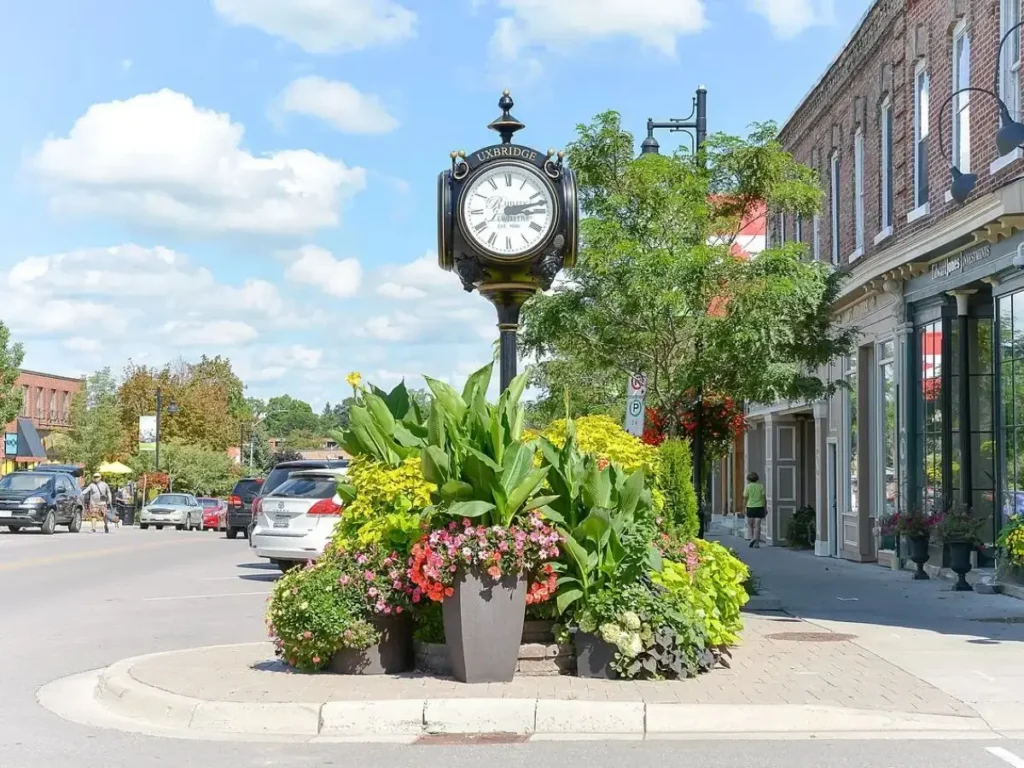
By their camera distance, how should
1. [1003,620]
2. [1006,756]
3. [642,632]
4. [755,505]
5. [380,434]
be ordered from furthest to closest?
[755,505] → [1003,620] → [380,434] → [642,632] → [1006,756]

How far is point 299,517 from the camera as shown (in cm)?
1981

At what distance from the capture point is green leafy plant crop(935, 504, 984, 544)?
1803cm

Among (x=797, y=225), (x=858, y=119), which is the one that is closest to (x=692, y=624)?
(x=858, y=119)

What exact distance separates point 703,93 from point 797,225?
876 cm

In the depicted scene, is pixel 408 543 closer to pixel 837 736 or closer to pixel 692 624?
pixel 692 624

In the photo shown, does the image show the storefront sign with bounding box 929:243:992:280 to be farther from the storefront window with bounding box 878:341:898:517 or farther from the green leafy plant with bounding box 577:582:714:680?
the green leafy plant with bounding box 577:582:714:680

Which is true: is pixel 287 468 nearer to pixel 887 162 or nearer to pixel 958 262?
pixel 958 262

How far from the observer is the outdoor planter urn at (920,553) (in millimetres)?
19781

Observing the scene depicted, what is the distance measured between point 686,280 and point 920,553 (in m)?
6.28

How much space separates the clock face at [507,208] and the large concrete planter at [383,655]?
2963mm

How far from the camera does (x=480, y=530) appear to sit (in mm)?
9133

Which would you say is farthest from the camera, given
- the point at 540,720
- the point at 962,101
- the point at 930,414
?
the point at 930,414

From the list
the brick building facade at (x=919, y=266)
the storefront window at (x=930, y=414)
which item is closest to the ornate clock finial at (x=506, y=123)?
the brick building facade at (x=919, y=266)

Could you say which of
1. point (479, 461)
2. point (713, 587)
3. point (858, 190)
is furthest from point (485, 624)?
point (858, 190)
